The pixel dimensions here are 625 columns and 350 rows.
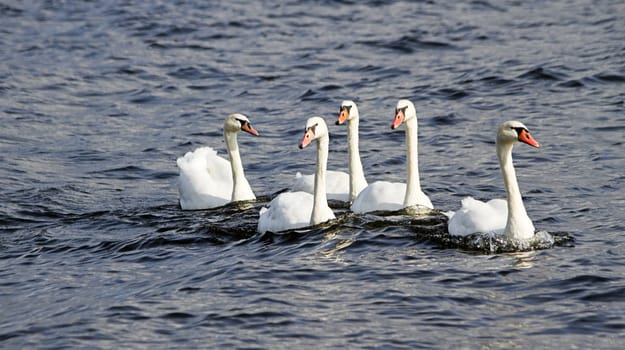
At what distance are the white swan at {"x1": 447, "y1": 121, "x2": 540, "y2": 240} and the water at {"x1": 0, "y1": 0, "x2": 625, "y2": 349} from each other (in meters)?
0.25

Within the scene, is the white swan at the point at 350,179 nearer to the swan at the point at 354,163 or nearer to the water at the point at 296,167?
the swan at the point at 354,163

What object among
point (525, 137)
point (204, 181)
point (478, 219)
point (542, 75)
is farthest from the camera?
point (542, 75)

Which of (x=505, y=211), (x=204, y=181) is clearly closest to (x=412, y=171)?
(x=505, y=211)

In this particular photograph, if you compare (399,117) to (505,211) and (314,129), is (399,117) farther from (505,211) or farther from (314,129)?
(505,211)

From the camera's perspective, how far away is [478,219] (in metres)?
10.7

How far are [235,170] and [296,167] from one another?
1.80 m

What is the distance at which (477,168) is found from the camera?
14.5 metres

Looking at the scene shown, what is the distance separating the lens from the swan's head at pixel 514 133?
10.4 meters

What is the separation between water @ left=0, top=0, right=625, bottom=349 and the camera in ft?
30.1

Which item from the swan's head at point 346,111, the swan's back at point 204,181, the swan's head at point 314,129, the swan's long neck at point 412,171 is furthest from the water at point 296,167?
the swan's head at point 346,111

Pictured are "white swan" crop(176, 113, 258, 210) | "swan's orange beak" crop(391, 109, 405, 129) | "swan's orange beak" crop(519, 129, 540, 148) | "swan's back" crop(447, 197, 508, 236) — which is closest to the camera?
"swan's orange beak" crop(519, 129, 540, 148)

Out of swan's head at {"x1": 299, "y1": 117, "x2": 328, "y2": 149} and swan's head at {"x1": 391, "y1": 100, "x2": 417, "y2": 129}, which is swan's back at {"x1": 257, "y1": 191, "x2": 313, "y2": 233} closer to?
swan's head at {"x1": 299, "y1": 117, "x2": 328, "y2": 149}

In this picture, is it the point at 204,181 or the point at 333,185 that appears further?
the point at 204,181

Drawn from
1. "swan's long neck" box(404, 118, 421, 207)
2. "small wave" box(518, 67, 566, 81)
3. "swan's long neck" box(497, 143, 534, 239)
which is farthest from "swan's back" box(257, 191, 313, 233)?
"small wave" box(518, 67, 566, 81)
